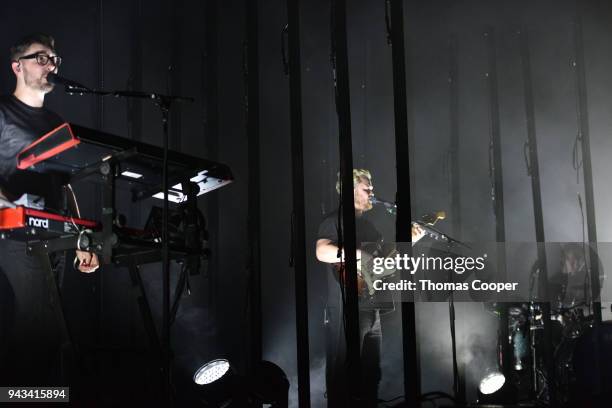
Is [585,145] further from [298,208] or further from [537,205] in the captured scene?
[298,208]

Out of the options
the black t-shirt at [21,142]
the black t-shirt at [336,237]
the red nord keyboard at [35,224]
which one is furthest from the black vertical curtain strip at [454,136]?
the red nord keyboard at [35,224]

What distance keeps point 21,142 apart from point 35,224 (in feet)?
3.58

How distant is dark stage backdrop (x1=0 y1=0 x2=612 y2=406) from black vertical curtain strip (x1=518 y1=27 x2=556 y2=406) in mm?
328

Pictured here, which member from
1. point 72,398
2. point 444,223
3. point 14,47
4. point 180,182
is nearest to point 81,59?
point 14,47

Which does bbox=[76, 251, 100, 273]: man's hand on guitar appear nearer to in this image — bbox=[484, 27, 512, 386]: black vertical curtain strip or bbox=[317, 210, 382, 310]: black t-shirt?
bbox=[317, 210, 382, 310]: black t-shirt

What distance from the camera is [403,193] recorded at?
167 inches

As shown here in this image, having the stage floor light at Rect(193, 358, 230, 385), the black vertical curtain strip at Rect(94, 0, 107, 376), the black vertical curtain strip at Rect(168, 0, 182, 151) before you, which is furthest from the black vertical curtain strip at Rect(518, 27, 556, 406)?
the black vertical curtain strip at Rect(94, 0, 107, 376)

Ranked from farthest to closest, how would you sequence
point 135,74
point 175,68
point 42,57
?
point 175,68, point 135,74, point 42,57

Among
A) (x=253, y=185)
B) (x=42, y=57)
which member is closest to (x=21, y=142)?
(x=42, y=57)

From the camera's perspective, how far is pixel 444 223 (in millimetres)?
6367

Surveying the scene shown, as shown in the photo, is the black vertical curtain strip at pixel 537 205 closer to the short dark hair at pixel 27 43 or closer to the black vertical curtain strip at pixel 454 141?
the black vertical curtain strip at pixel 454 141

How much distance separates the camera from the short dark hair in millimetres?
4262

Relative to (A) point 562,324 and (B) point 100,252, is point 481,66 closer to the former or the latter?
(A) point 562,324

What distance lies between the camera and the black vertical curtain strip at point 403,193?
13.5 feet
